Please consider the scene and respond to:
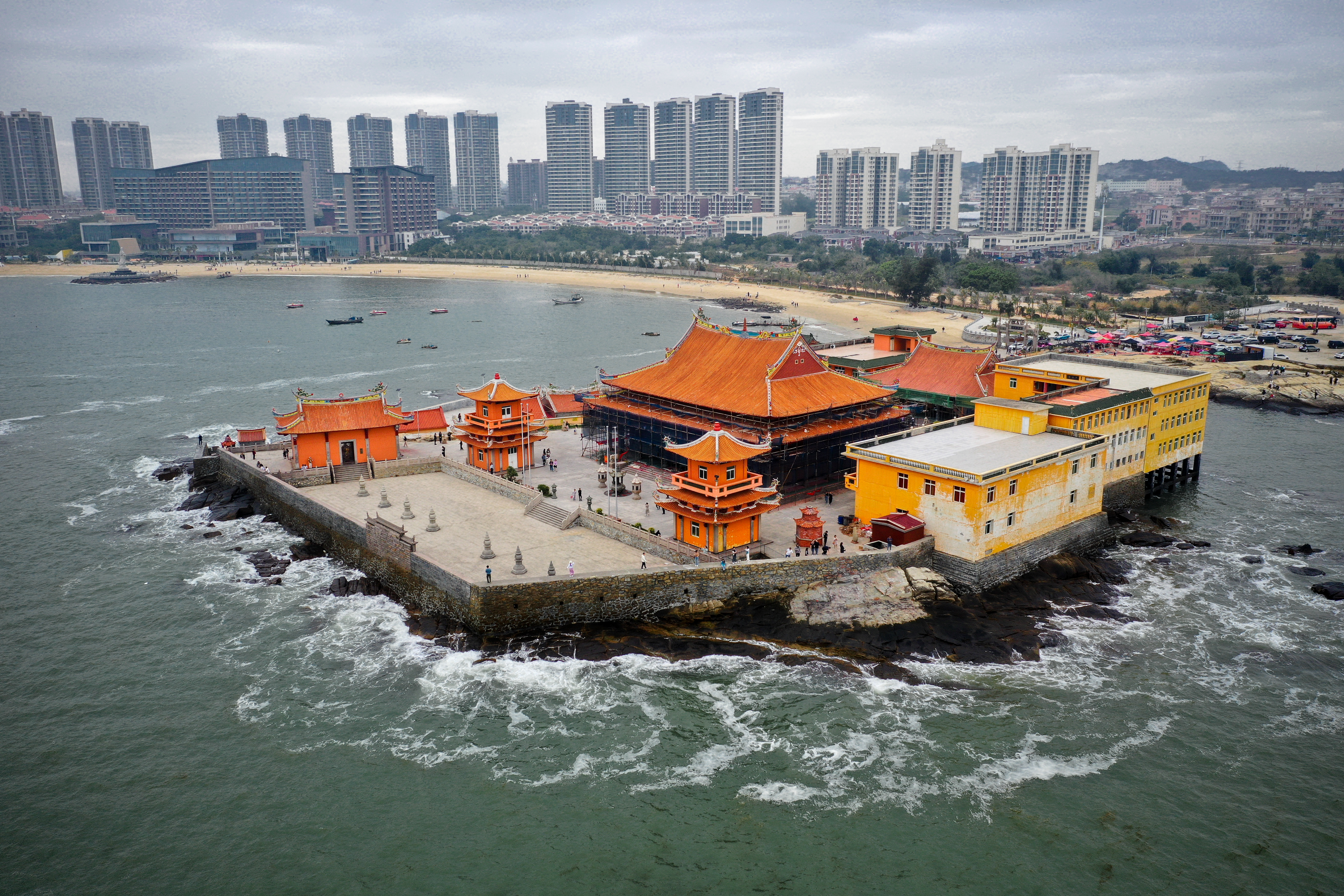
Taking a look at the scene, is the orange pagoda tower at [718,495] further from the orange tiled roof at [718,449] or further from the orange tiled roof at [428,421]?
the orange tiled roof at [428,421]

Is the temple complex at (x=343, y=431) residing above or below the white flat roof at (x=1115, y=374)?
below

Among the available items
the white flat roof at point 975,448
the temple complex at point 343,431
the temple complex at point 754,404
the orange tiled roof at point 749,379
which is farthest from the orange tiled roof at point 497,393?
the white flat roof at point 975,448

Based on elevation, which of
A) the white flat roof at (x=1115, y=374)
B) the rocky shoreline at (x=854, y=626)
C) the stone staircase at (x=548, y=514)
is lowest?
the rocky shoreline at (x=854, y=626)

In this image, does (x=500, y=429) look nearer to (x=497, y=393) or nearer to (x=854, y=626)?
(x=497, y=393)

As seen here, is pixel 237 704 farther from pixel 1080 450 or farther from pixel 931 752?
pixel 1080 450

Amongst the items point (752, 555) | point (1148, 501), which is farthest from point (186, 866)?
point (1148, 501)

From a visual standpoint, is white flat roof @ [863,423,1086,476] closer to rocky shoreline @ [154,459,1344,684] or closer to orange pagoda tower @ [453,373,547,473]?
rocky shoreline @ [154,459,1344,684]
